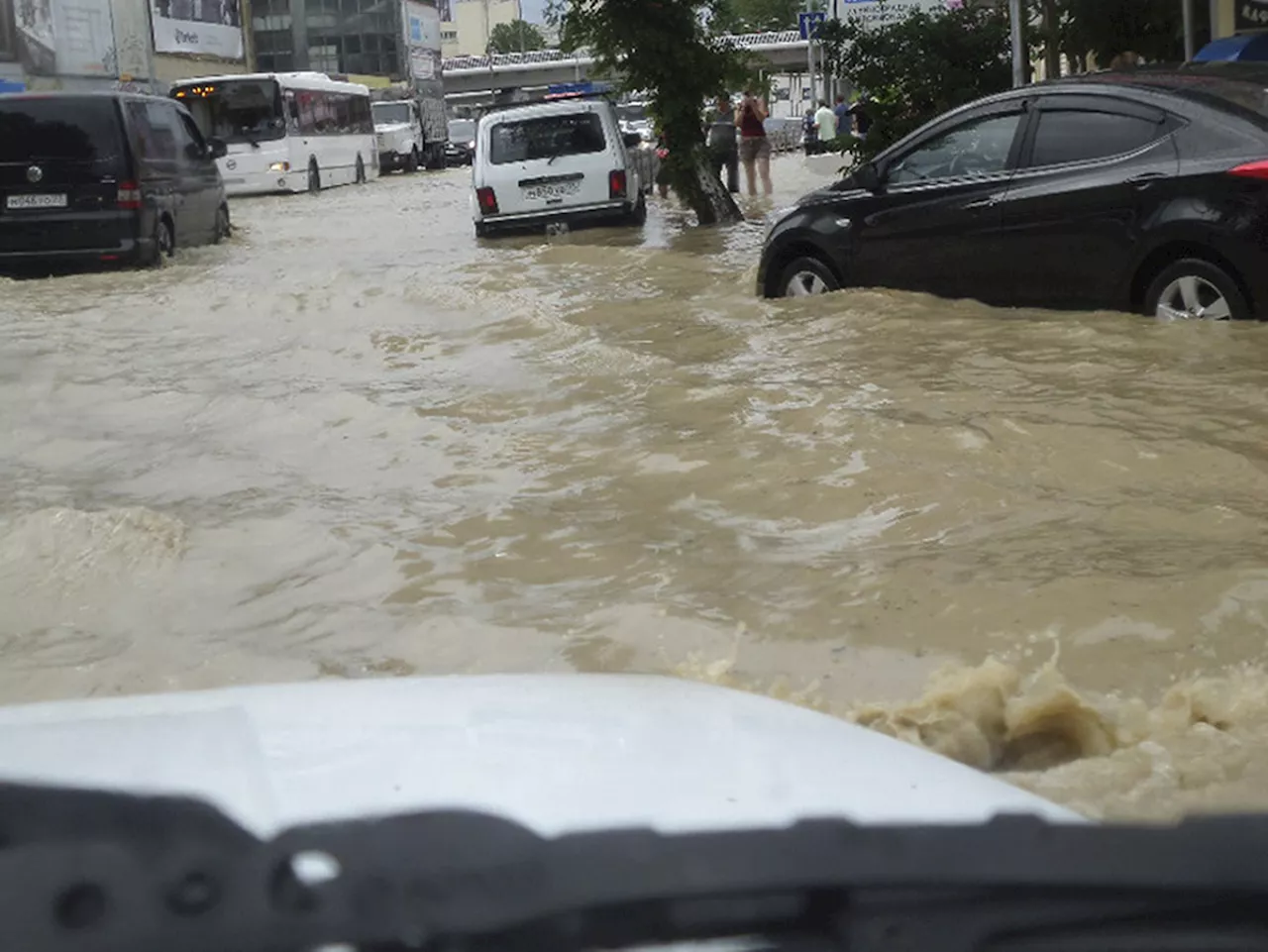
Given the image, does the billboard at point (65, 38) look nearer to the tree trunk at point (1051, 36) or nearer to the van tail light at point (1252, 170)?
the tree trunk at point (1051, 36)

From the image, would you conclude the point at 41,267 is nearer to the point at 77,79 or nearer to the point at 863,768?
the point at 863,768

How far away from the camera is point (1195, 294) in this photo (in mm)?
8086

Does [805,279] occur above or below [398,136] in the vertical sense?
below

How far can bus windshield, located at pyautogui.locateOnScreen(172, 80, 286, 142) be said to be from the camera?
31.1 m

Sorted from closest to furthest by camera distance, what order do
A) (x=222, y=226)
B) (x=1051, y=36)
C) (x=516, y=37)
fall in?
1. (x=1051, y=36)
2. (x=222, y=226)
3. (x=516, y=37)

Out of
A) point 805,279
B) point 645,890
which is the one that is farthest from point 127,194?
point 645,890

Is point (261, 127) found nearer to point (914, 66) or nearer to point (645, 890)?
point (914, 66)

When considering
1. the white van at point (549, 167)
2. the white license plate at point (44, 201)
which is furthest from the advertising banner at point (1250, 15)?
the white license plate at point (44, 201)

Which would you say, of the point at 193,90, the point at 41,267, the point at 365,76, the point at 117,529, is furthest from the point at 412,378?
the point at 365,76

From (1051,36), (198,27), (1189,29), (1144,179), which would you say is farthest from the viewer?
(198,27)

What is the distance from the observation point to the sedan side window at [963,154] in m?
9.30

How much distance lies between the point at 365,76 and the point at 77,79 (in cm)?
2507

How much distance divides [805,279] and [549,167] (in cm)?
793

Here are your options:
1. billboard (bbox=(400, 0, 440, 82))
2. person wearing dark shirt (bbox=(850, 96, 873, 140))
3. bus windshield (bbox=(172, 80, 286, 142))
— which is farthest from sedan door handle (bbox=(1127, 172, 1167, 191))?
billboard (bbox=(400, 0, 440, 82))
